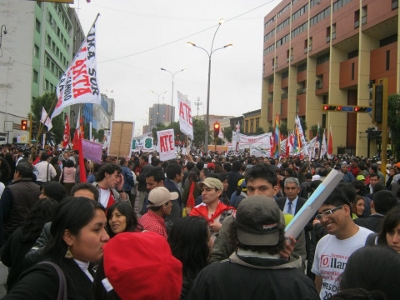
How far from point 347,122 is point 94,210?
59.1 meters

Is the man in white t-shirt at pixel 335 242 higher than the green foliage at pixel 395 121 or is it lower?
lower

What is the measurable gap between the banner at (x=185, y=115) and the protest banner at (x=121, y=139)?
2.63m

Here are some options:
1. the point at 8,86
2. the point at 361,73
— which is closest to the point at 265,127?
the point at 361,73

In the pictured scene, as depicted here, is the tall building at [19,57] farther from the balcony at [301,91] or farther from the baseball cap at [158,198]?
the baseball cap at [158,198]

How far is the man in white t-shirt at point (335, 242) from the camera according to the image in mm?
3797

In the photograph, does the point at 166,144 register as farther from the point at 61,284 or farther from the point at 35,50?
the point at 35,50

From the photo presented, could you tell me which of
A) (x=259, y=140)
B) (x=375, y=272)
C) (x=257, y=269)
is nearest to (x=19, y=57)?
(x=259, y=140)

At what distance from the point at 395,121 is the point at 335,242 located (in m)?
30.7

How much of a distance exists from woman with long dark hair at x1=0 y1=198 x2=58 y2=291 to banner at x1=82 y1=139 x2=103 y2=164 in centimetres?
551

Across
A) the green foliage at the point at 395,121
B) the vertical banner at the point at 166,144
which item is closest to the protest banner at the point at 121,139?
the vertical banner at the point at 166,144

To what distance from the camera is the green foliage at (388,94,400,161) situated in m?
31.5

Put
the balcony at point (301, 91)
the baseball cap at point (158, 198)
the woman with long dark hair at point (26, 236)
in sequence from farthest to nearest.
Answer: the balcony at point (301, 91) → the baseball cap at point (158, 198) → the woman with long dark hair at point (26, 236)

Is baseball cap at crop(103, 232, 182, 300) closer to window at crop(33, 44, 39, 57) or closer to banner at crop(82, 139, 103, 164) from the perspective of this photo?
banner at crop(82, 139, 103, 164)

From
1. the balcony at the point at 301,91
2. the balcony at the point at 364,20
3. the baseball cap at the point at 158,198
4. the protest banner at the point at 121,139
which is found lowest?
the baseball cap at the point at 158,198
